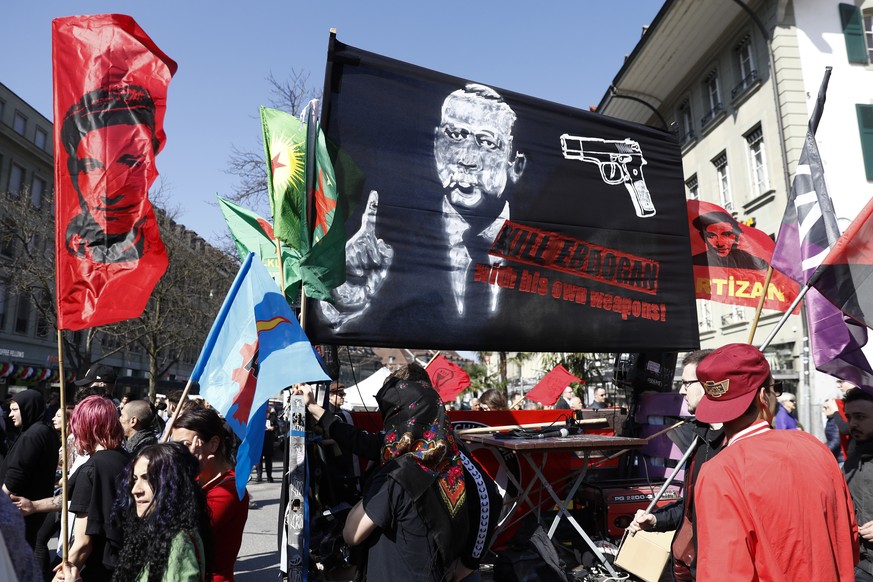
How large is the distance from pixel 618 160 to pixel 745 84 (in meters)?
15.2

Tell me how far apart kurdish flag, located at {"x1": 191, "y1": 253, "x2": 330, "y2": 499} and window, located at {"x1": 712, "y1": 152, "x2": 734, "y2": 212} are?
19.3 meters

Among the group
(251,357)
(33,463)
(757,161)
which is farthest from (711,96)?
(33,463)

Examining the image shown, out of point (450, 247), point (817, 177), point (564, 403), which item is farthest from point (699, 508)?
point (564, 403)

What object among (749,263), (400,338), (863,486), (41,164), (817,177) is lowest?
(863,486)

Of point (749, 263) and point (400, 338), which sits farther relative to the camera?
point (749, 263)

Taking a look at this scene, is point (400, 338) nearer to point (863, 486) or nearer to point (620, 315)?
point (620, 315)

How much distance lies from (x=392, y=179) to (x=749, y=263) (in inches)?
152

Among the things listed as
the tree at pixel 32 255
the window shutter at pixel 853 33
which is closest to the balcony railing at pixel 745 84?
the window shutter at pixel 853 33

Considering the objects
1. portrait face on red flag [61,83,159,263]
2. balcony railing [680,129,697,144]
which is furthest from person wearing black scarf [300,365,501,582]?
balcony railing [680,129,697,144]

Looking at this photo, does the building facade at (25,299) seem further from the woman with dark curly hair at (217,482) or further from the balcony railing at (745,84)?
the woman with dark curly hair at (217,482)

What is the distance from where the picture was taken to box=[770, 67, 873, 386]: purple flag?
434 centimetres

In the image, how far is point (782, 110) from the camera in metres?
16.5

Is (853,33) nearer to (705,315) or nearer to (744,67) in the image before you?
(744,67)

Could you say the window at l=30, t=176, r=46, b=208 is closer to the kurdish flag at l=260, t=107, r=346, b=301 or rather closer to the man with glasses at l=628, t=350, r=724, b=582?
the kurdish flag at l=260, t=107, r=346, b=301
